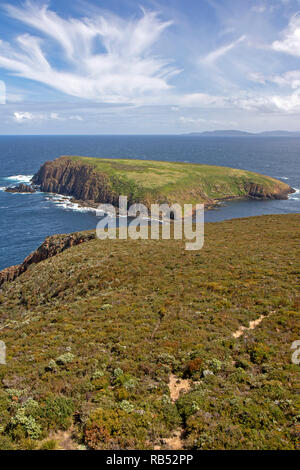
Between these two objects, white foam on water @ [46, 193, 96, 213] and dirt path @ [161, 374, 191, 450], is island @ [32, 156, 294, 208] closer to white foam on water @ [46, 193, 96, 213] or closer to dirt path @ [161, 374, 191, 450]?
white foam on water @ [46, 193, 96, 213]

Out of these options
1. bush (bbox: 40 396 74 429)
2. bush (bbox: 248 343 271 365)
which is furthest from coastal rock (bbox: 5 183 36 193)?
bush (bbox: 248 343 271 365)

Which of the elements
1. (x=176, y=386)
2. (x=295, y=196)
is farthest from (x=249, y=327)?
(x=295, y=196)

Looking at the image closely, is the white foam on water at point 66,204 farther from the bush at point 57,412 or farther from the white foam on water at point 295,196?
the bush at point 57,412

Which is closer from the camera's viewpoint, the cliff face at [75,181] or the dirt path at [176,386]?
the dirt path at [176,386]

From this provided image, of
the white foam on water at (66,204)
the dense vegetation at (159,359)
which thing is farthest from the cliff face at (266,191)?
the dense vegetation at (159,359)
